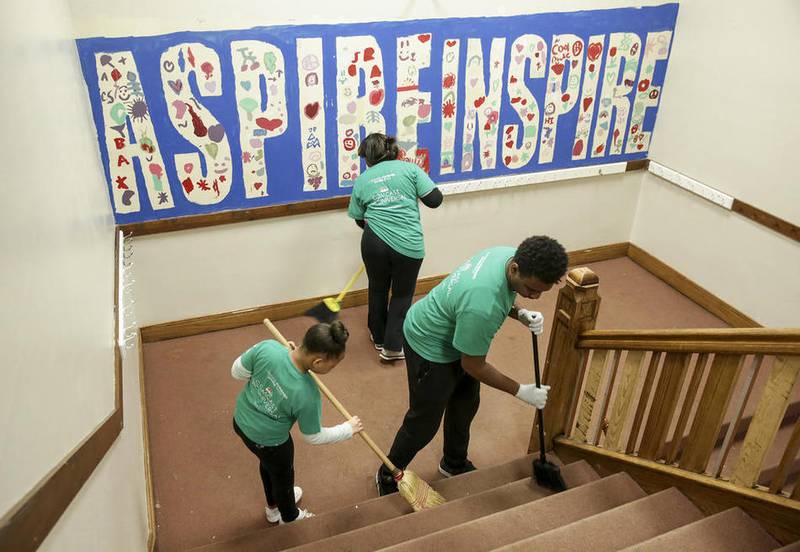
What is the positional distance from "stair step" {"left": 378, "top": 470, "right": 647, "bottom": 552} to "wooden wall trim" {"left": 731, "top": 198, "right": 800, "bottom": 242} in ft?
7.63

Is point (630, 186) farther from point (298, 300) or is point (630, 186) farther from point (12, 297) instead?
point (12, 297)

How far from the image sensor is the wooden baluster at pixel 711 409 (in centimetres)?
199

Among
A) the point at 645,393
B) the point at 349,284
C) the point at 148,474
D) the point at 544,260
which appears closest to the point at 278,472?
the point at 148,474

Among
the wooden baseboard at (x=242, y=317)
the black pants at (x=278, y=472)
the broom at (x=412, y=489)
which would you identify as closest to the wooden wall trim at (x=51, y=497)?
the black pants at (x=278, y=472)

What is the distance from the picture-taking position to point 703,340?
2.01 m

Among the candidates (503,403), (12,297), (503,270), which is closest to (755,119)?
(503,403)

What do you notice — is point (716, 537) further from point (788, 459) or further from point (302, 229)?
point (302, 229)

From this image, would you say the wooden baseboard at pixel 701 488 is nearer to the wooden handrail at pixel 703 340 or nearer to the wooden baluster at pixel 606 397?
the wooden baluster at pixel 606 397

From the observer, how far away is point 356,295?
449cm

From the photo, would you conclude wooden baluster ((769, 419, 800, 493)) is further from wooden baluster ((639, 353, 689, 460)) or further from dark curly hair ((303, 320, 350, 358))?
dark curly hair ((303, 320, 350, 358))

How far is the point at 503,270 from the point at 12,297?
63.1 inches

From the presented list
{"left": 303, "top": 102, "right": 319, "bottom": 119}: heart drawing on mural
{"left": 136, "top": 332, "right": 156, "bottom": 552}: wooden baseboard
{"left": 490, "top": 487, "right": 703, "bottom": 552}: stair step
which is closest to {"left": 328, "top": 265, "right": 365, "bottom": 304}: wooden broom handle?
{"left": 303, "top": 102, "right": 319, "bottom": 119}: heart drawing on mural

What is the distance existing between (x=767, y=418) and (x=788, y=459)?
5.1 inches

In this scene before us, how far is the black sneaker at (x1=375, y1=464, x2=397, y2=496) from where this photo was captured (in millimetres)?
2920
